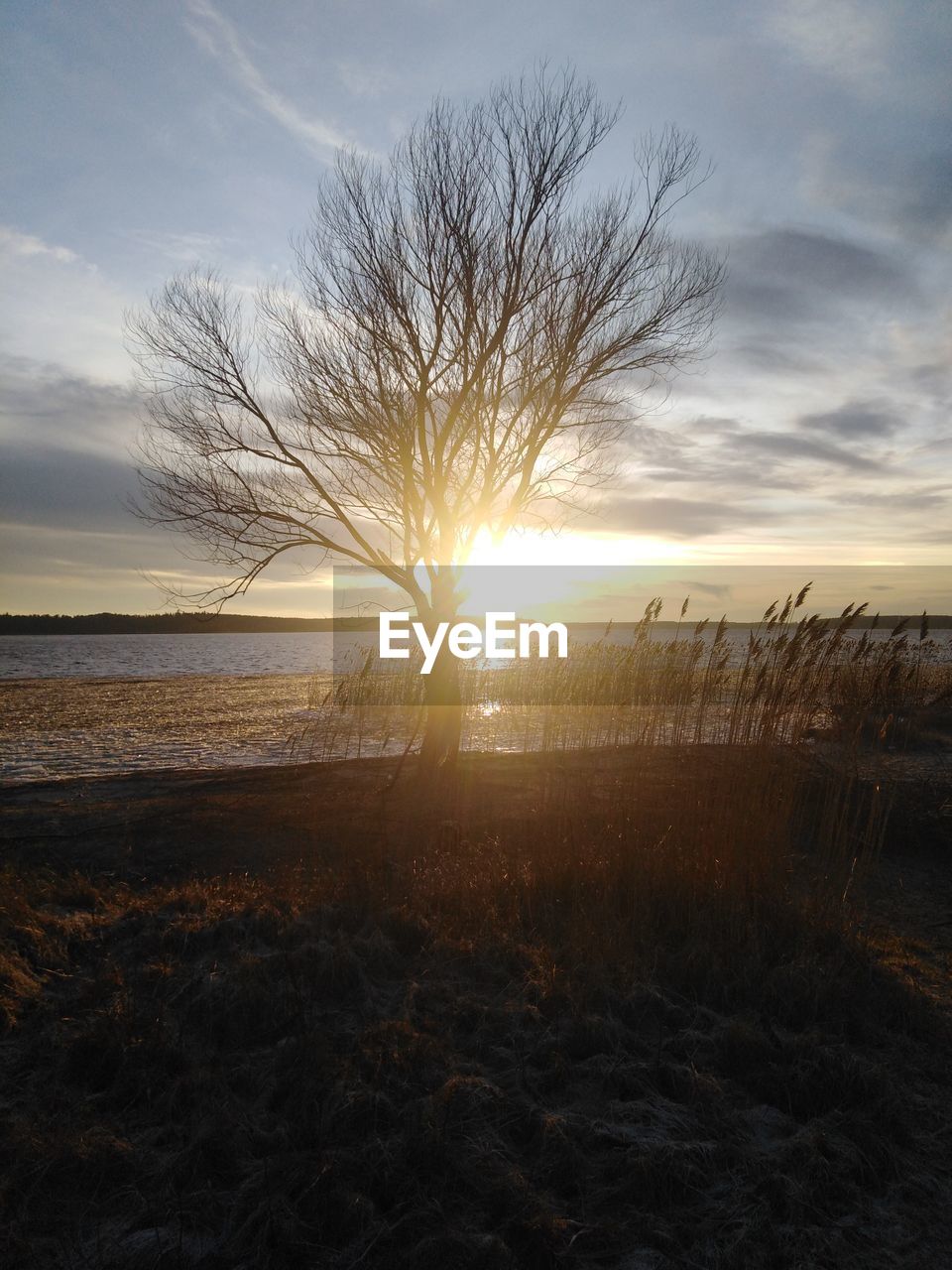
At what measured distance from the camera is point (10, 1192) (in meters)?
2.78

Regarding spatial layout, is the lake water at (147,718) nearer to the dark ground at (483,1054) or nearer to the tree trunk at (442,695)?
the tree trunk at (442,695)

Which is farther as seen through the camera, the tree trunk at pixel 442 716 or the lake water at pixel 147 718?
the lake water at pixel 147 718

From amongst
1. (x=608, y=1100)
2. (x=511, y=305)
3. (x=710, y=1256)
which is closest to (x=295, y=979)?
(x=608, y=1100)

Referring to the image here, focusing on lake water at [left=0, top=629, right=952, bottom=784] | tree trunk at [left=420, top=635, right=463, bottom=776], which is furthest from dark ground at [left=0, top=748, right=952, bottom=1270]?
lake water at [left=0, top=629, right=952, bottom=784]

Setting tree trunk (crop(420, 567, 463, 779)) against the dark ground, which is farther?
tree trunk (crop(420, 567, 463, 779))

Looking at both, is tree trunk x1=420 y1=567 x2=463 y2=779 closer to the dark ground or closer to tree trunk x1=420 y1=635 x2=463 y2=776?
tree trunk x1=420 y1=635 x2=463 y2=776

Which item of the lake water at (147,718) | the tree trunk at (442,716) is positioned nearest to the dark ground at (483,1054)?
the tree trunk at (442,716)

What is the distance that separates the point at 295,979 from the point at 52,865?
3.23 m

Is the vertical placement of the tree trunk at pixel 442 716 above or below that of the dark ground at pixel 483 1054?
above

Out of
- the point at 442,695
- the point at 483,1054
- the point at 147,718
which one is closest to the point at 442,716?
the point at 442,695

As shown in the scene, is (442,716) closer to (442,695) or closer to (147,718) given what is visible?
Answer: (442,695)

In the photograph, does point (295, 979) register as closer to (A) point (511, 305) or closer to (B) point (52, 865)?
(B) point (52, 865)

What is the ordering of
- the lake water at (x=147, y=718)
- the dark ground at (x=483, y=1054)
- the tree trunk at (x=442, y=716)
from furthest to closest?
1. the lake water at (x=147, y=718)
2. the tree trunk at (x=442, y=716)
3. the dark ground at (x=483, y=1054)

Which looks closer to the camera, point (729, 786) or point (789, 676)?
point (729, 786)
